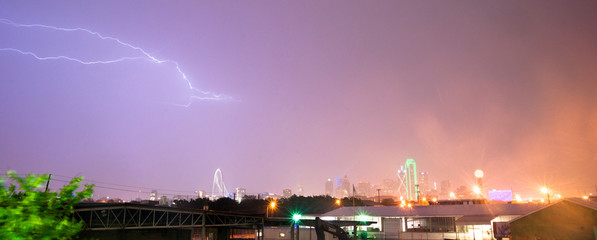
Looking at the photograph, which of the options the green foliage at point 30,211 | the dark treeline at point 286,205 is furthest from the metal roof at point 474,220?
the dark treeline at point 286,205

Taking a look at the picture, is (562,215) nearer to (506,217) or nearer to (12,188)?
(506,217)

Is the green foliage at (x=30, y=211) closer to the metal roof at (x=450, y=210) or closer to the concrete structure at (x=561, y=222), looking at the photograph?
the concrete structure at (x=561, y=222)

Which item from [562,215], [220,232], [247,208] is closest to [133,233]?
[220,232]

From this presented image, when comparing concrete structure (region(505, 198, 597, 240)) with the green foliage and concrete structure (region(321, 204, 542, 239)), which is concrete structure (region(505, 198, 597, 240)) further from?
the green foliage

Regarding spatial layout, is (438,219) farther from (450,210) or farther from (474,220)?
(474,220)

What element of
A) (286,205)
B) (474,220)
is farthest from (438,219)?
(286,205)

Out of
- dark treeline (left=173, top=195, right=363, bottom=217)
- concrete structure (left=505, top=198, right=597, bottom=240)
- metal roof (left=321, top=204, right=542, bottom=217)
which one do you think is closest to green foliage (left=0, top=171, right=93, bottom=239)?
concrete structure (left=505, top=198, right=597, bottom=240)
